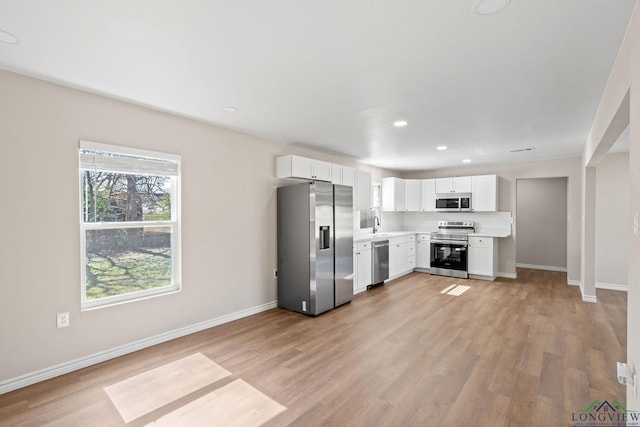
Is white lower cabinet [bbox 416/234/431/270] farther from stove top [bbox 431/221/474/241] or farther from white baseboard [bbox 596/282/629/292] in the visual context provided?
white baseboard [bbox 596/282/629/292]

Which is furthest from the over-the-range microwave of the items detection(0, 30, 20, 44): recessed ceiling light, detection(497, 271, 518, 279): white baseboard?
detection(0, 30, 20, 44): recessed ceiling light

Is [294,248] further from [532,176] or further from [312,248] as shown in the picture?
[532,176]

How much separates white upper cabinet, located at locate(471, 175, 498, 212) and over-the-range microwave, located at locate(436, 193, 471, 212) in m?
0.13

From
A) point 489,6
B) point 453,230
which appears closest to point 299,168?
point 489,6

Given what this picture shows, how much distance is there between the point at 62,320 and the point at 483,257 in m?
6.80

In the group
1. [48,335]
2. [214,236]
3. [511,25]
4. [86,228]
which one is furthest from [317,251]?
[511,25]

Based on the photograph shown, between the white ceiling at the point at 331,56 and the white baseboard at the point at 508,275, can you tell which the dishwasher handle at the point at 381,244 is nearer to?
the white ceiling at the point at 331,56

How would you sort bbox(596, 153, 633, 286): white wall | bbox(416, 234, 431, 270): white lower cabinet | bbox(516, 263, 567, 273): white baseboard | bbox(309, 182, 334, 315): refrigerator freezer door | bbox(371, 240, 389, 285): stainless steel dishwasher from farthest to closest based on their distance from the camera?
bbox(516, 263, 567, 273): white baseboard, bbox(416, 234, 431, 270): white lower cabinet, bbox(371, 240, 389, 285): stainless steel dishwasher, bbox(596, 153, 633, 286): white wall, bbox(309, 182, 334, 315): refrigerator freezer door

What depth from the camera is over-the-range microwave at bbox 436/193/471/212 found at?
22.7ft

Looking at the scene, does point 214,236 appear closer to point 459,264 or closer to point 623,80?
point 623,80

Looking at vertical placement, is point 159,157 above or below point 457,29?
below

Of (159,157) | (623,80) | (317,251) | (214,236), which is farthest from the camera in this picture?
(317,251)

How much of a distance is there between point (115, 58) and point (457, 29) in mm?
2309

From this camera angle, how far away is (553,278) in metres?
6.67
